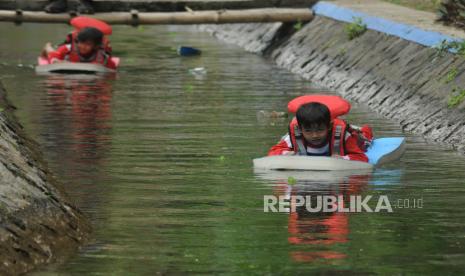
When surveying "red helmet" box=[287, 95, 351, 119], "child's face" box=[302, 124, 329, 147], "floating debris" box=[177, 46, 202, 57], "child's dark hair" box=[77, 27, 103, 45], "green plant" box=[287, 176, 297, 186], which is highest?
"red helmet" box=[287, 95, 351, 119]

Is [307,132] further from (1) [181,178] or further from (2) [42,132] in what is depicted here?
(2) [42,132]

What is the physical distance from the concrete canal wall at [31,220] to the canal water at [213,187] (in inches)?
7.6

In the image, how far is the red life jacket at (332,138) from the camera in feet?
55.9

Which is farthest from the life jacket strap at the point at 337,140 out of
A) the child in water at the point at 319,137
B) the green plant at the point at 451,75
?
the green plant at the point at 451,75

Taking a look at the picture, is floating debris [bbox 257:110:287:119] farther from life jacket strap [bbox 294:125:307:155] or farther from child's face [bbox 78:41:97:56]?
child's face [bbox 78:41:97:56]

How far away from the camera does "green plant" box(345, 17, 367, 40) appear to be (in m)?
29.1

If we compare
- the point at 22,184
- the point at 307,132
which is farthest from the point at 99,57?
the point at 22,184

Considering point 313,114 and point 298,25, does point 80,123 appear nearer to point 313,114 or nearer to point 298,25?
point 313,114

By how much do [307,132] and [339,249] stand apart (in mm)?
4795

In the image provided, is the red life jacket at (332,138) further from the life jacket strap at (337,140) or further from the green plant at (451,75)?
the green plant at (451,75)

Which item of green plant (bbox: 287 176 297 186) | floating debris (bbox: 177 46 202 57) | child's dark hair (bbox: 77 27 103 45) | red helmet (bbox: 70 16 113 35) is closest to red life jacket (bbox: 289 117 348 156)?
green plant (bbox: 287 176 297 186)

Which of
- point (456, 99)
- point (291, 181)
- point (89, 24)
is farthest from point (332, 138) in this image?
point (89, 24)

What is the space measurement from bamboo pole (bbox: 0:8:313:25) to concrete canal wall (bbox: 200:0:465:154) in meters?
0.94

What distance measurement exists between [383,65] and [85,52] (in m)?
7.22
